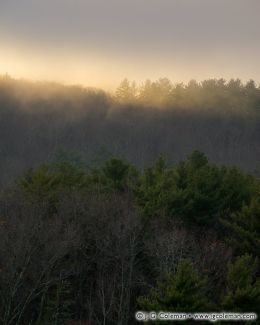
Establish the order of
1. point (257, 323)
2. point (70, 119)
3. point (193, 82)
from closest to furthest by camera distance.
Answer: point (257, 323)
point (193, 82)
point (70, 119)

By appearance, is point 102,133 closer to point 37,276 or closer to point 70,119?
point 70,119

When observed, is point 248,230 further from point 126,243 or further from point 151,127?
point 151,127

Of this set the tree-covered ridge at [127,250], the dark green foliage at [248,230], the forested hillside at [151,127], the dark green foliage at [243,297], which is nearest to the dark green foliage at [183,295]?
the tree-covered ridge at [127,250]

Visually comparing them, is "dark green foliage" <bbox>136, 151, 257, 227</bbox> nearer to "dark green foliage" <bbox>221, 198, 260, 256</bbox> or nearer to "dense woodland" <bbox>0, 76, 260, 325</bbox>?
"dense woodland" <bbox>0, 76, 260, 325</bbox>

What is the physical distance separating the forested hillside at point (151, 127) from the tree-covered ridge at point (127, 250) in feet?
184

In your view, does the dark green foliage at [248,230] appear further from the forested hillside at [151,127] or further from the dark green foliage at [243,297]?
the forested hillside at [151,127]

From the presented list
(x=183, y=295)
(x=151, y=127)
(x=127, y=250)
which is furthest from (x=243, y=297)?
(x=151, y=127)

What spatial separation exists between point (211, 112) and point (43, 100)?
4023 cm

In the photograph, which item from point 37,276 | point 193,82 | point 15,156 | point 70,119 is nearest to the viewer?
point 37,276

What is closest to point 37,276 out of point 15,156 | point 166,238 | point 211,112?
point 166,238

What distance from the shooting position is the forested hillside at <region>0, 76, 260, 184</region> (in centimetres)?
9238

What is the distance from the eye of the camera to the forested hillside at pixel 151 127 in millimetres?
92375

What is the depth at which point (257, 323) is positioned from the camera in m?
15.9

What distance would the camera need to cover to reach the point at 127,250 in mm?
23547
